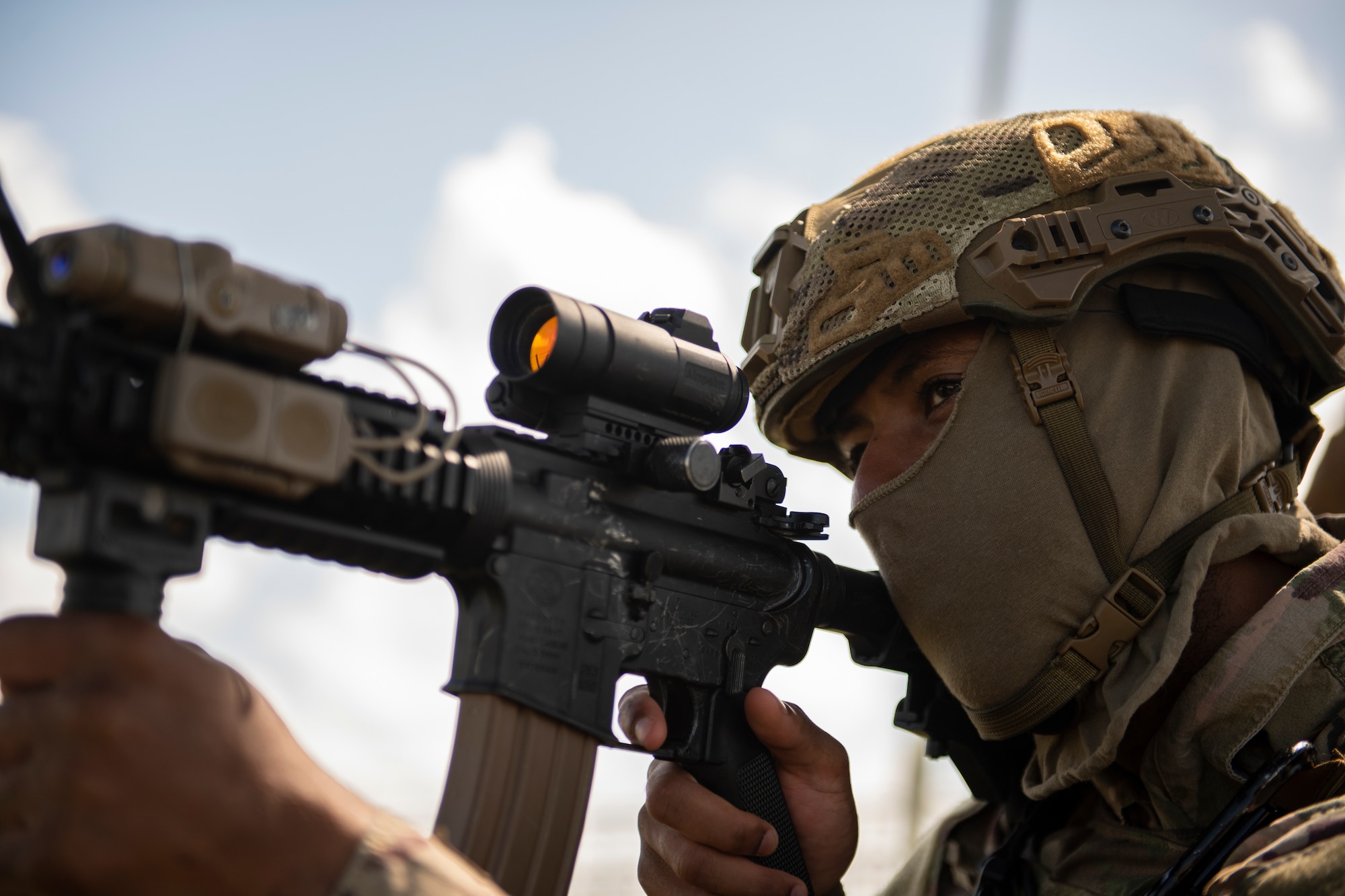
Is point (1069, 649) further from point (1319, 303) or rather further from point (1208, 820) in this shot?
point (1319, 303)

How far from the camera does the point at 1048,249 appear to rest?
2699mm

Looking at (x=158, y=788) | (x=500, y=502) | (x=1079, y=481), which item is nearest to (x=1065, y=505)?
(x=1079, y=481)

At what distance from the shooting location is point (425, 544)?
6.51 feet

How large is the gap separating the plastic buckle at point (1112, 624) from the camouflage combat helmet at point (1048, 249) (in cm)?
62

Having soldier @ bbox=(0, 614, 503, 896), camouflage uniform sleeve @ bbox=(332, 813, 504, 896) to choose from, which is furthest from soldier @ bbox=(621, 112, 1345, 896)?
soldier @ bbox=(0, 614, 503, 896)

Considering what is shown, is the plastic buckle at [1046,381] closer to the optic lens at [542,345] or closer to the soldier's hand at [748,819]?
the soldier's hand at [748,819]

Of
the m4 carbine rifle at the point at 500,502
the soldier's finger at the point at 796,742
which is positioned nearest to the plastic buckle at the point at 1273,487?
the m4 carbine rifle at the point at 500,502

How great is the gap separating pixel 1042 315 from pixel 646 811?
1624 millimetres

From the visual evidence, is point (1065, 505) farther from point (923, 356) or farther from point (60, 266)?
point (60, 266)

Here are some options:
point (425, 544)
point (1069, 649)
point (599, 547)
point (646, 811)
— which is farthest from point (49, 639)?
point (1069, 649)

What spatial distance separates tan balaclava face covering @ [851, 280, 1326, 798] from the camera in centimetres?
255

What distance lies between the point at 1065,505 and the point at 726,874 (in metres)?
1.21

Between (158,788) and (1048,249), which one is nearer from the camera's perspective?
(158,788)

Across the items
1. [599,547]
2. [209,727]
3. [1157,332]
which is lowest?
[209,727]
